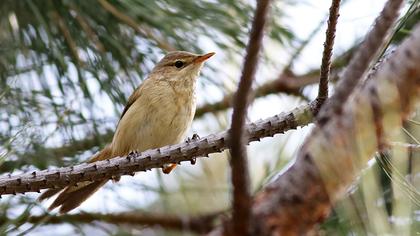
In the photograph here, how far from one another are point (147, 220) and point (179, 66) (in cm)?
103

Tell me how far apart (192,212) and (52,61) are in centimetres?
92

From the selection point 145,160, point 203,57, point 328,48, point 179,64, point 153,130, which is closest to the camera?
point 328,48

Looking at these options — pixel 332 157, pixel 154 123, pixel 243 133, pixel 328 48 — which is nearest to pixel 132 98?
pixel 154 123

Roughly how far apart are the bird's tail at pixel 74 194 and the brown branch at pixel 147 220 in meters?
0.06

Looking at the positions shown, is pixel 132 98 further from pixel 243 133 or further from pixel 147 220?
pixel 243 133

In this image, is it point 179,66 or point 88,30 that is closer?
point 88,30

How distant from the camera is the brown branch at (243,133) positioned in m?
0.97

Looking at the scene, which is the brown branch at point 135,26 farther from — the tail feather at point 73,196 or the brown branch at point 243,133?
the brown branch at point 243,133

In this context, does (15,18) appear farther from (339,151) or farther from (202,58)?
(339,151)

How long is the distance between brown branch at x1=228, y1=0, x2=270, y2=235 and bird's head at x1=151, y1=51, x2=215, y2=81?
205cm

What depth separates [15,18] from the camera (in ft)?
9.31

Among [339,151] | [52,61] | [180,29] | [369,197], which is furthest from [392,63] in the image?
[52,61]

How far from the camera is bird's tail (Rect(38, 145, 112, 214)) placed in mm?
2846

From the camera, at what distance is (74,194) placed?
9.98 feet
